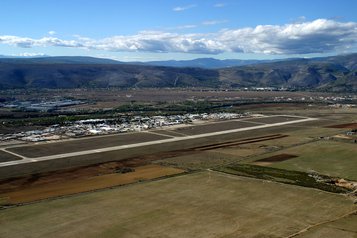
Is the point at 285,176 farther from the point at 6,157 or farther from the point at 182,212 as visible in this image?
the point at 6,157

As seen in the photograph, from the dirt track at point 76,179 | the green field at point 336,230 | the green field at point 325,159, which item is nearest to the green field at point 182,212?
the green field at point 336,230

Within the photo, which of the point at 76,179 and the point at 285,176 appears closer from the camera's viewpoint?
the point at 76,179

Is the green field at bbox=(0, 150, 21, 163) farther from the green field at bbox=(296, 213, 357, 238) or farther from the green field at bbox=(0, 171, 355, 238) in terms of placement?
the green field at bbox=(296, 213, 357, 238)

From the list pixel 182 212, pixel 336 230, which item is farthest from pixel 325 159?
pixel 182 212

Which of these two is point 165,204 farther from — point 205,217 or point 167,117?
point 167,117

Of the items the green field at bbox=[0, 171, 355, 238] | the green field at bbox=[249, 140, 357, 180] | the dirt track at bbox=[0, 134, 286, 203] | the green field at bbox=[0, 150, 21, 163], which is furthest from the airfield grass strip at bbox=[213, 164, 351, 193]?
the green field at bbox=[0, 150, 21, 163]

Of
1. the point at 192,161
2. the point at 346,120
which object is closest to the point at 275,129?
the point at 346,120
